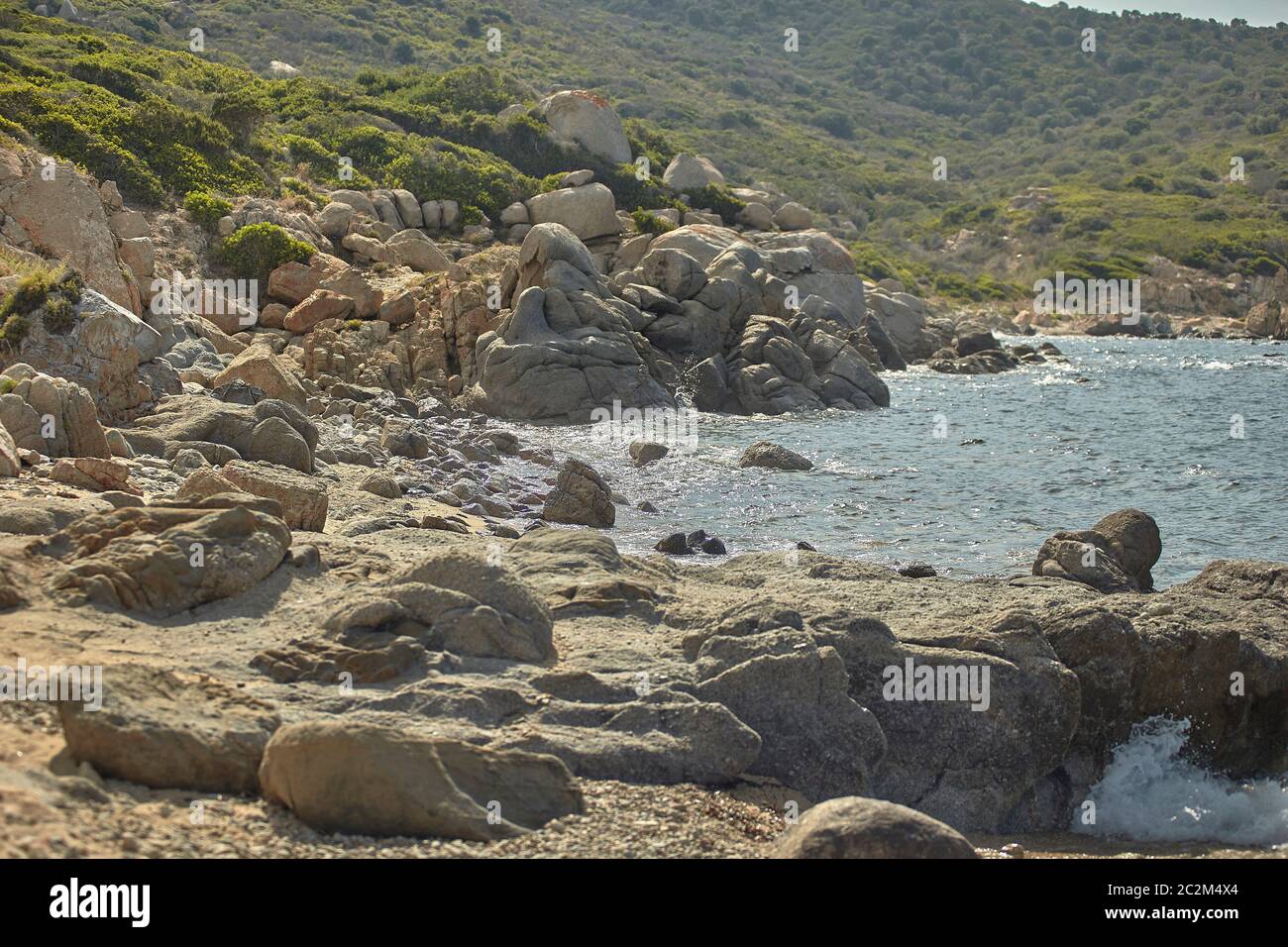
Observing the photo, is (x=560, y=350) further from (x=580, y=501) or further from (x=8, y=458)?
(x=8, y=458)

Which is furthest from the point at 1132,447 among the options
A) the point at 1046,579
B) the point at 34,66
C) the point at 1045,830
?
the point at 34,66

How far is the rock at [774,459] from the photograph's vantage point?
25078 millimetres

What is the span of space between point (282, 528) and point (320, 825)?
4274 mm

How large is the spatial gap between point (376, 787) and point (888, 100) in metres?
155

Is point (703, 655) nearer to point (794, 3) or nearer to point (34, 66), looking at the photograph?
point (34, 66)

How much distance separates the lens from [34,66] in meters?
37.5

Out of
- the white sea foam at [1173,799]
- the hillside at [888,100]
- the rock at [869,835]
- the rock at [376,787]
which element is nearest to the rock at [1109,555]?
the white sea foam at [1173,799]

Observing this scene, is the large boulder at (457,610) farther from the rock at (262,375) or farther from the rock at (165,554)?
the rock at (262,375)

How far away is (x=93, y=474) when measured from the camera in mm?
13164

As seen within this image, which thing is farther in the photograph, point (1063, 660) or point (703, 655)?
point (1063, 660)

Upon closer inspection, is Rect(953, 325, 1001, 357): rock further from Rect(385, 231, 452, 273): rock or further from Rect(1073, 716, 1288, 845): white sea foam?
Rect(1073, 716, 1288, 845): white sea foam

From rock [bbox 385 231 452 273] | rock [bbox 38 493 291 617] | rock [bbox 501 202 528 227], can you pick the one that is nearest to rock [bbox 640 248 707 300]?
rock [bbox 385 231 452 273]
